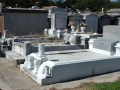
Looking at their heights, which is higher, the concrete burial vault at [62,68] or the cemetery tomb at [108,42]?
the cemetery tomb at [108,42]

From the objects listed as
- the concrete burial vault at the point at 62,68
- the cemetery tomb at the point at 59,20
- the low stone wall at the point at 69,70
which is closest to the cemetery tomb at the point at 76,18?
the cemetery tomb at the point at 59,20

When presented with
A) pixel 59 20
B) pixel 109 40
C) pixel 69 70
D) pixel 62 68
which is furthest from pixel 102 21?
pixel 62 68

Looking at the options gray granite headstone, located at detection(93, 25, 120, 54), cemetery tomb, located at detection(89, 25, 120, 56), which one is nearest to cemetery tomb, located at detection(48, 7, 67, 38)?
cemetery tomb, located at detection(89, 25, 120, 56)

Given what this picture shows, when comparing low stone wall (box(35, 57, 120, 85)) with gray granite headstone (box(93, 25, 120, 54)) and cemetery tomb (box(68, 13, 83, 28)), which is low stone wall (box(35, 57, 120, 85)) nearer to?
gray granite headstone (box(93, 25, 120, 54))

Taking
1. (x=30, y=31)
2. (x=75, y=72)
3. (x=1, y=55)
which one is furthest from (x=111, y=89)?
(x=30, y=31)

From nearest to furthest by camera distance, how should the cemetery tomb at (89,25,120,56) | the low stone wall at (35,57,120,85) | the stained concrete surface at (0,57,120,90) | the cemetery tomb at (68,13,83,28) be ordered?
1. the stained concrete surface at (0,57,120,90)
2. the low stone wall at (35,57,120,85)
3. the cemetery tomb at (89,25,120,56)
4. the cemetery tomb at (68,13,83,28)

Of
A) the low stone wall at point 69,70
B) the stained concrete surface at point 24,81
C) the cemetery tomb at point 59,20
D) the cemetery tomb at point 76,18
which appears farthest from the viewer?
the cemetery tomb at point 76,18

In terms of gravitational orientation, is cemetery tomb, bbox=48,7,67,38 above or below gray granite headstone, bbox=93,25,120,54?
above

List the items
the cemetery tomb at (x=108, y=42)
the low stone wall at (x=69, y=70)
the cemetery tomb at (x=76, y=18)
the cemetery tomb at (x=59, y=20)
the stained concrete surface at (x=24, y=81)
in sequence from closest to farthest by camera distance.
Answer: the stained concrete surface at (x=24, y=81), the low stone wall at (x=69, y=70), the cemetery tomb at (x=108, y=42), the cemetery tomb at (x=59, y=20), the cemetery tomb at (x=76, y=18)

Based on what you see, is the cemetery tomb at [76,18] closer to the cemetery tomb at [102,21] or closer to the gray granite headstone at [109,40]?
the cemetery tomb at [102,21]

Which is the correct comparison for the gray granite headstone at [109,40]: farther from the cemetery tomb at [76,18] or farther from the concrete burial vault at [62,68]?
the cemetery tomb at [76,18]

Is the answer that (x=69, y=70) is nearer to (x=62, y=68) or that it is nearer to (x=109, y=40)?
(x=62, y=68)

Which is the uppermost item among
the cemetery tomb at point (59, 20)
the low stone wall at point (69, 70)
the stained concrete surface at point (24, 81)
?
the cemetery tomb at point (59, 20)

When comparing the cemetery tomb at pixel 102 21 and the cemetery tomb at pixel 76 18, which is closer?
the cemetery tomb at pixel 76 18
